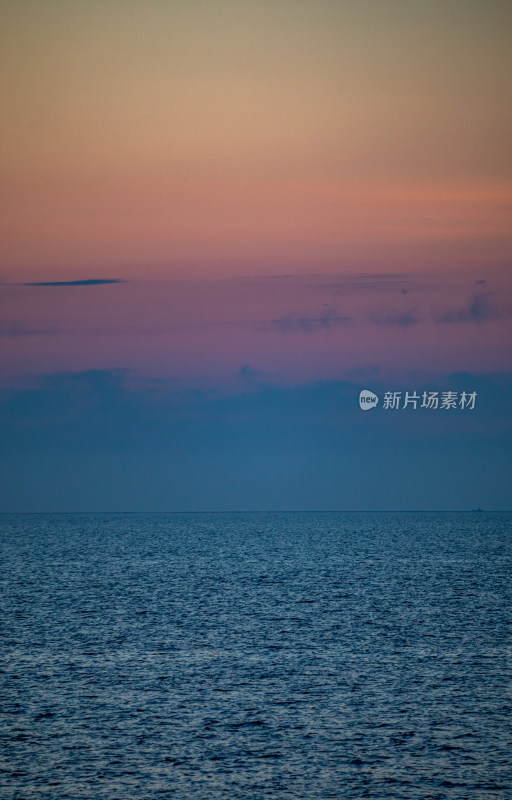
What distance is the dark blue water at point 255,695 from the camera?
26344 mm

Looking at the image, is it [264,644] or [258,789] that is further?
[264,644]

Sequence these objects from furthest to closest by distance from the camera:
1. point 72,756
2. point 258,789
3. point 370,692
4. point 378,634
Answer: point 378,634
point 370,692
point 72,756
point 258,789

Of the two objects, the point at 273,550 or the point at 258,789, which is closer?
the point at 258,789

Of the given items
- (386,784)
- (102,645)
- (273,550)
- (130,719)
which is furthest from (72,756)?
(273,550)

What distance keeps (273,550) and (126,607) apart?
338 ft

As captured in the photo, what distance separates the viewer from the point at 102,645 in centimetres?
5050

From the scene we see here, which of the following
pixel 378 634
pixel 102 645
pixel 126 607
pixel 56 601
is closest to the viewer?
pixel 102 645

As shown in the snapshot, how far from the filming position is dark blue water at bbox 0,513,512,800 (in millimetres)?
26344

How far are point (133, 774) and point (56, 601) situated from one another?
166 feet

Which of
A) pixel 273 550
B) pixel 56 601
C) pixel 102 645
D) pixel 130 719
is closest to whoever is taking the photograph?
pixel 130 719

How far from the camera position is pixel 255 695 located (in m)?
36.8

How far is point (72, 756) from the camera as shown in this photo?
1120 inches

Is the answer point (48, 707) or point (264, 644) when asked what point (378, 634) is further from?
point (48, 707)

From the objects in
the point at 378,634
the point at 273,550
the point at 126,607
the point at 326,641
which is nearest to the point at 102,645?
the point at 326,641
